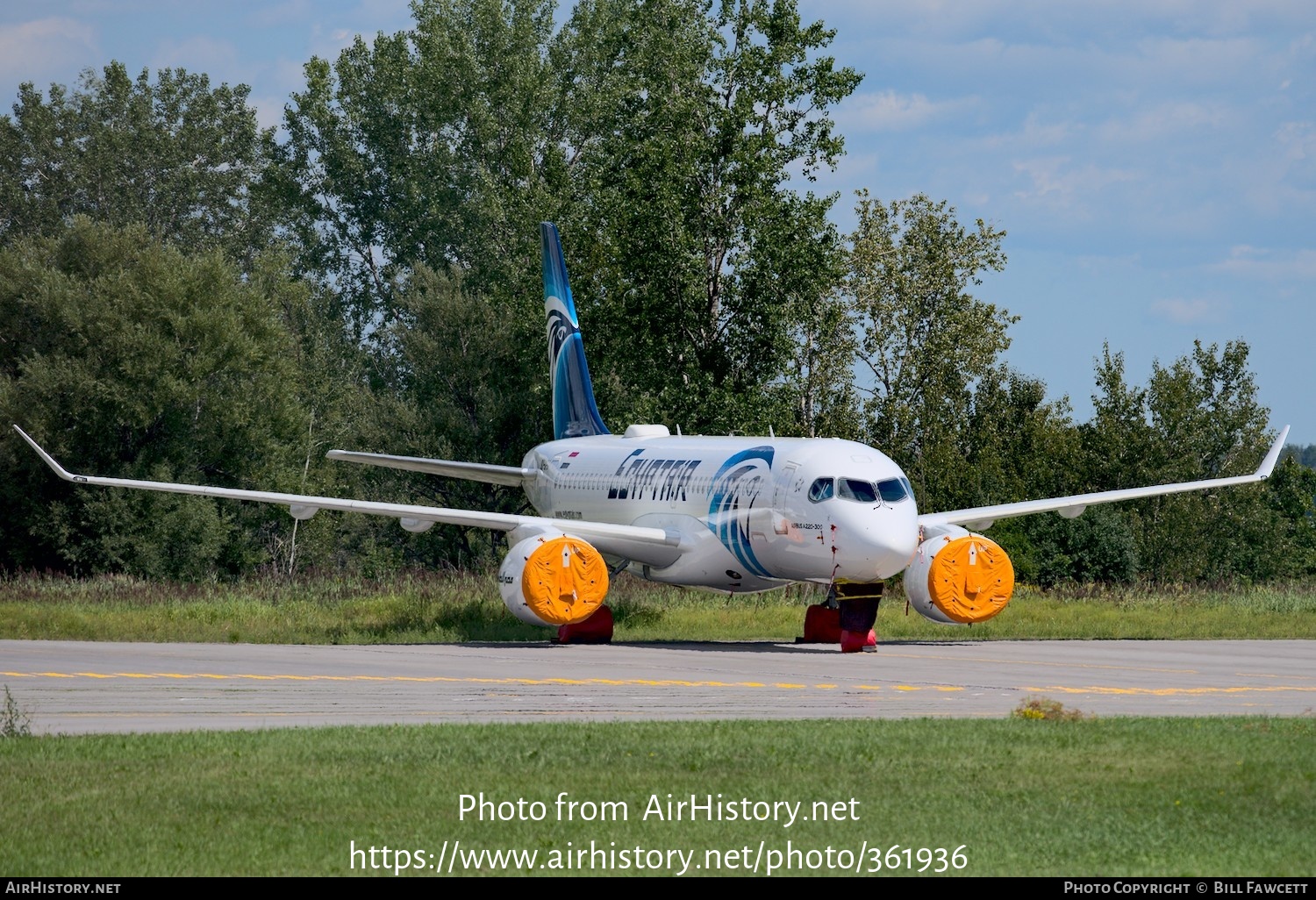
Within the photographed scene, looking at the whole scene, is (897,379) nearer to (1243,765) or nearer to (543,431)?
(543,431)

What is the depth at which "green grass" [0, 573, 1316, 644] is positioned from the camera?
3350cm

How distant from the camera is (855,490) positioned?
91.0 ft

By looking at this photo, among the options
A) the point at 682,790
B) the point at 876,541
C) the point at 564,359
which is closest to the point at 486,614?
the point at 564,359

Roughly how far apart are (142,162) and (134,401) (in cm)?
4285

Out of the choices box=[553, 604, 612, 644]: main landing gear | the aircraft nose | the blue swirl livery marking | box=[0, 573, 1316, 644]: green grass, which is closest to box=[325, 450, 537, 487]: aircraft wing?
box=[0, 573, 1316, 644]: green grass

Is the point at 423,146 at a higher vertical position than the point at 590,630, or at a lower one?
higher

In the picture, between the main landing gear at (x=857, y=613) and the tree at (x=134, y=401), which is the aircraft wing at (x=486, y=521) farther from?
Answer: the tree at (x=134, y=401)

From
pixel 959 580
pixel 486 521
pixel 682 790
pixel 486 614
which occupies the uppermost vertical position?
pixel 486 521

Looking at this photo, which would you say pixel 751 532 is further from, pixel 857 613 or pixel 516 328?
pixel 516 328

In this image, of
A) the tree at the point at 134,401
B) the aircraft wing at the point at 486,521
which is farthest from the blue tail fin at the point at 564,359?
the tree at the point at 134,401

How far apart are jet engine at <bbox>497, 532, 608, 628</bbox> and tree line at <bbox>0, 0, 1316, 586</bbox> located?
19137 millimetres

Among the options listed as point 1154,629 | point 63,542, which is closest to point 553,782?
point 1154,629

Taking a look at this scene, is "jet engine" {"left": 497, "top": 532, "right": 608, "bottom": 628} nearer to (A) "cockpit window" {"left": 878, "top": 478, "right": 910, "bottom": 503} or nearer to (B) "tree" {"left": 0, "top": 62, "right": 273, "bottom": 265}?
(A) "cockpit window" {"left": 878, "top": 478, "right": 910, "bottom": 503}

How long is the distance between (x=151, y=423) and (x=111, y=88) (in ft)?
150
